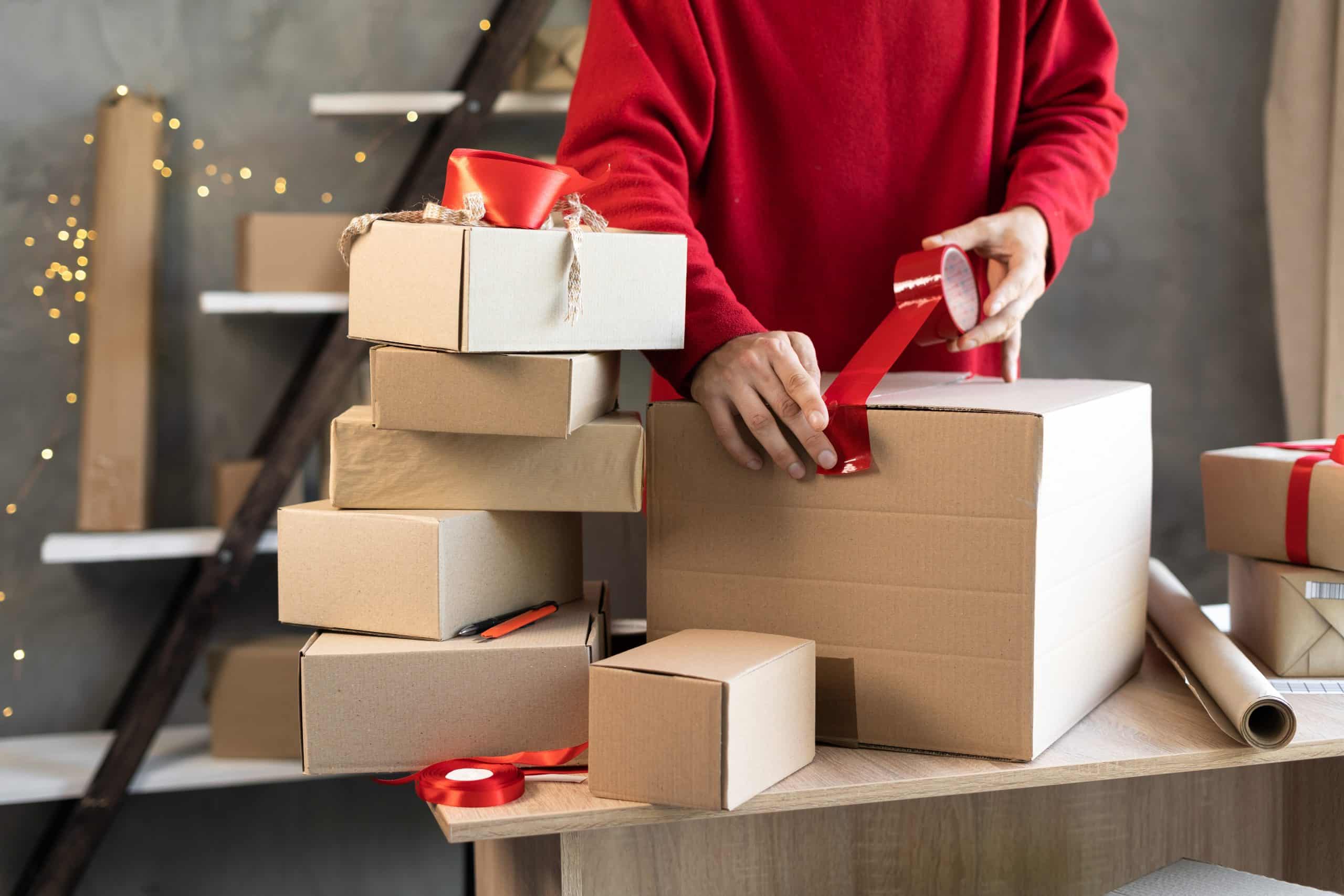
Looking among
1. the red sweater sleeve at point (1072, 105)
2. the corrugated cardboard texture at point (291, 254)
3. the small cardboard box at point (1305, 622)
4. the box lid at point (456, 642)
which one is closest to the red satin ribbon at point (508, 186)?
the box lid at point (456, 642)

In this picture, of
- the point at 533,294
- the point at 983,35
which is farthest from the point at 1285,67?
the point at 533,294

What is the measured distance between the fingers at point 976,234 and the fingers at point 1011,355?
0.09m

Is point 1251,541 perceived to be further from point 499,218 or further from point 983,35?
point 499,218

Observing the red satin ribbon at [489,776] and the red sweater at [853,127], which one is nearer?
the red satin ribbon at [489,776]

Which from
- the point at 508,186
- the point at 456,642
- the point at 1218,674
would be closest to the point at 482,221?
the point at 508,186

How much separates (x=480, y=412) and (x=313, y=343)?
142 cm

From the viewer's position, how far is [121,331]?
1.91 metres

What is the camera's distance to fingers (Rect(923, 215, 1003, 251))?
1.01m

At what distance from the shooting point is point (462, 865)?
7.02 feet

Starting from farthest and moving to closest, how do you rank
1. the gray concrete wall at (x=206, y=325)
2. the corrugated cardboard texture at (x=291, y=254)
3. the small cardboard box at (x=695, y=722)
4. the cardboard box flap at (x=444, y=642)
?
the gray concrete wall at (x=206, y=325), the corrugated cardboard texture at (x=291, y=254), the cardboard box flap at (x=444, y=642), the small cardboard box at (x=695, y=722)

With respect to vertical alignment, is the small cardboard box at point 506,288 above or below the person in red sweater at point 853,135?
below

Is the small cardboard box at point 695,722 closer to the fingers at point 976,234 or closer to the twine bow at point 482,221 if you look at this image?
the twine bow at point 482,221

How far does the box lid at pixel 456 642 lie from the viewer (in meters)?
0.76

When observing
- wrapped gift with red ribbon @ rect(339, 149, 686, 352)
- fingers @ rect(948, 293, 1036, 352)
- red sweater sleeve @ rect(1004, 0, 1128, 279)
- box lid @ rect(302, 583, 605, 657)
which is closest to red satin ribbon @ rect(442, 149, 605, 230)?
wrapped gift with red ribbon @ rect(339, 149, 686, 352)
